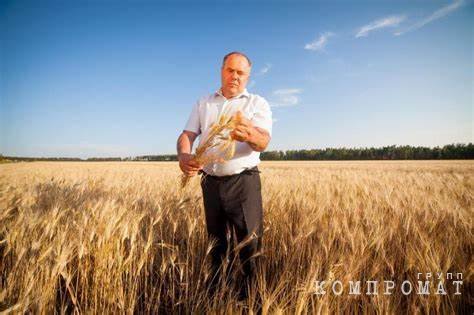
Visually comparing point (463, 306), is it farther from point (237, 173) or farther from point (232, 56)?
point (232, 56)

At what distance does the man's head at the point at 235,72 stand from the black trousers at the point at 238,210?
A: 61cm

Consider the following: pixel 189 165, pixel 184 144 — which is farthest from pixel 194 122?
pixel 189 165

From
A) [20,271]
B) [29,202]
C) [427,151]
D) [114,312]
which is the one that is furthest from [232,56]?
[427,151]

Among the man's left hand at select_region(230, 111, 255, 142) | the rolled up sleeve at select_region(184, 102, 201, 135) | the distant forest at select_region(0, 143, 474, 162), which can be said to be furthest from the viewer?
the distant forest at select_region(0, 143, 474, 162)

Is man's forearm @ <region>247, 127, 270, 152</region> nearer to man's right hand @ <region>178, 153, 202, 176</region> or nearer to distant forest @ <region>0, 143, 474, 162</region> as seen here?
man's right hand @ <region>178, 153, 202, 176</region>

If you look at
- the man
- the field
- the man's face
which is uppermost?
the man's face

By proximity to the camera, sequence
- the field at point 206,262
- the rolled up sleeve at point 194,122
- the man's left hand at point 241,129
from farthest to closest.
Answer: the rolled up sleeve at point 194,122
the man's left hand at point 241,129
the field at point 206,262

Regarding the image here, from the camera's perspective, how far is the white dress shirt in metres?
1.75

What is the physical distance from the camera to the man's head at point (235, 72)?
1.81 m

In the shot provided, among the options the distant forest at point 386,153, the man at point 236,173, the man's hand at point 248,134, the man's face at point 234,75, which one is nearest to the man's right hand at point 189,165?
the man at point 236,173

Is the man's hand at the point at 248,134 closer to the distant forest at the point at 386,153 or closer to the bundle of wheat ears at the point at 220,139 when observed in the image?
the bundle of wheat ears at the point at 220,139

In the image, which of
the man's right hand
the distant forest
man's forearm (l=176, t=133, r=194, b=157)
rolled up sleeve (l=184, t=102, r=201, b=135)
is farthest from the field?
the distant forest

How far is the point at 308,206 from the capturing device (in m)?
2.57

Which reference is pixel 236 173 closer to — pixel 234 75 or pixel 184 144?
pixel 184 144
